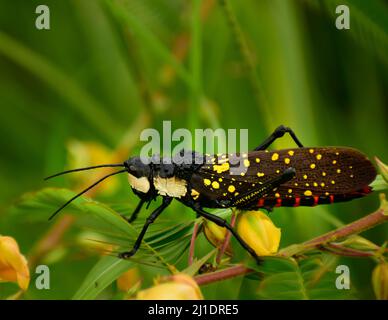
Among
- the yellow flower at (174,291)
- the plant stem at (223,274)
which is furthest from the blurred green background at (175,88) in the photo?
the yellow flower at (174,291)

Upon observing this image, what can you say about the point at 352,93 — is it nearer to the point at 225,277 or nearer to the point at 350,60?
the point at 350,60

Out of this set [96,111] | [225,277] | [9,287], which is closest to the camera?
[225,277]

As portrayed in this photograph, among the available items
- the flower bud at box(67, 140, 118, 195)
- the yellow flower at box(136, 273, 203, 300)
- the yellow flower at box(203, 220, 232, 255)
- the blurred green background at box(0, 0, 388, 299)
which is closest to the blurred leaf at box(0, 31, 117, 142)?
the blurred green background at box(0, 0, 388, 299)

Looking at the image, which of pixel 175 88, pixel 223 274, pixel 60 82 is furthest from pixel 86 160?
pixel 223 274

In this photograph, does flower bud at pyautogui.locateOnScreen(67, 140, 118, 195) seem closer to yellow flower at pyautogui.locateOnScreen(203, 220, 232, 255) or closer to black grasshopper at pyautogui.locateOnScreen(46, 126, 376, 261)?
black grasshopper at pyautogui.locateOnScreen(46, 126, 376, 261)

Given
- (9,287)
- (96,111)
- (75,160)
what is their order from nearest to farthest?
1. (75,160)
2. (9,287)
3. (96,111)

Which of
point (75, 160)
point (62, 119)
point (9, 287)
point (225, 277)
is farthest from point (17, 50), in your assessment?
point (225, 277)

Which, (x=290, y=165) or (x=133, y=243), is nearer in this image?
(x=133, y=243)
